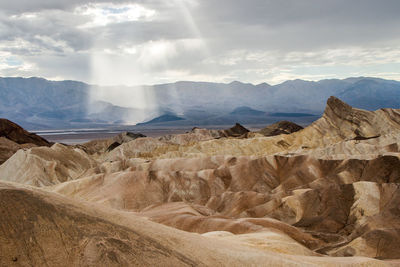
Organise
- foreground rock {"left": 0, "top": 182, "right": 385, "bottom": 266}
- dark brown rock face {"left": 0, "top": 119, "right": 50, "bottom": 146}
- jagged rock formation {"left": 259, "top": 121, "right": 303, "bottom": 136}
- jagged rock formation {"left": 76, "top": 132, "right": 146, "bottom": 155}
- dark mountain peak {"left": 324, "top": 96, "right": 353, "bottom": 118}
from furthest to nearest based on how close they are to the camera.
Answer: jagged rock formation {"left": 259, "top": 121, "right": 303, "bottom": 136}, jagged rock formation {"left": 76, "top": 132, "right": 146, "bottom": 155}, dark brown rock face {"left": 0, "top": 119, "right": 50, "bottom": 146}, dark mountain peak {"left": 324, "top": 96, "right": 353, "bottom": 118}, foreground rock {"left": 0, "top": 182, "right": 385, "bottom": 266}

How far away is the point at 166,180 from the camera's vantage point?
190 feet

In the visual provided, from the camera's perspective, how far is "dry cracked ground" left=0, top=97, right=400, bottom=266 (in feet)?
49.9

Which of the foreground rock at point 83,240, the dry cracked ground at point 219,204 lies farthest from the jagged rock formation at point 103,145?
the foreground rock at point 83,240

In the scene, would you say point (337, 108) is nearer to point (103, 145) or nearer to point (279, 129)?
point (279, 129)

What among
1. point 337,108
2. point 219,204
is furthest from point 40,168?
point 337,108

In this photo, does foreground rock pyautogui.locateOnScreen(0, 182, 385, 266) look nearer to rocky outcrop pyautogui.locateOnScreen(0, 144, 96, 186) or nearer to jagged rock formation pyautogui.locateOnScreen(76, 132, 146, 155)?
rocky outcrop pyautogui.locateOnScreen(0, 144, 96, 186)

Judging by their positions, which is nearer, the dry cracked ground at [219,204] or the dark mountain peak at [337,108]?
the dry cracked ground at [219,204]

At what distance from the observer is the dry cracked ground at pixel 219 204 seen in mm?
15219

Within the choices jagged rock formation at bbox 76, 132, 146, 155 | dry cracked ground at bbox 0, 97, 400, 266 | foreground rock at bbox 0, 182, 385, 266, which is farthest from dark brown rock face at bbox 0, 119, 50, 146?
foreground rock at bbox 0, 182, 385, 266

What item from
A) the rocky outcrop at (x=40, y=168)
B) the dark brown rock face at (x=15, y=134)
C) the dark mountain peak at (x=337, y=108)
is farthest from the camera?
the dark brown rock face at (x=15, y=134)

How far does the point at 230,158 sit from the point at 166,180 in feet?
35.9

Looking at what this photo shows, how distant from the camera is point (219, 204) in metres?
50.5

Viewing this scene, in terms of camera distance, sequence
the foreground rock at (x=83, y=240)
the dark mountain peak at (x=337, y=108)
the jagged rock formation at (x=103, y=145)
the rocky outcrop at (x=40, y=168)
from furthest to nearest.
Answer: the jagged rock formation at (x=103, y=145)
the dark mountain peak at (x=337, y=108)
the rocky outcrop at (x=40, y=168)
the foreground rock at (x=83, y=240)

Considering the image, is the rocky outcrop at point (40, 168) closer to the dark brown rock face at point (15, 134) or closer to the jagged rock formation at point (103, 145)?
the dark brown rock face at point (15, 134)
